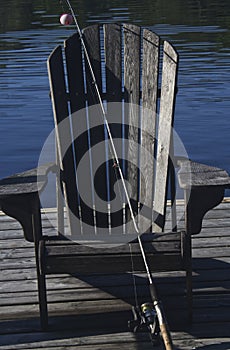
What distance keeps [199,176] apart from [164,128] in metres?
0.48

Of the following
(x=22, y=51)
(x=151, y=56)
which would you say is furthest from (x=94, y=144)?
(x=22, y=51)

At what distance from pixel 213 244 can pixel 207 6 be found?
25.3m

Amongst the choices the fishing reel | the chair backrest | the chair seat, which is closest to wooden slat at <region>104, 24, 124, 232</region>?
the chair backrest

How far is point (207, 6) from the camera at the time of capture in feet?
93.9

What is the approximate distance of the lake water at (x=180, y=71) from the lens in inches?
391

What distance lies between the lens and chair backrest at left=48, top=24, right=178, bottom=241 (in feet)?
13.3

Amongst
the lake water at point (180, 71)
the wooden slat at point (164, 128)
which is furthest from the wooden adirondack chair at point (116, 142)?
the lake water at point (180, 71)

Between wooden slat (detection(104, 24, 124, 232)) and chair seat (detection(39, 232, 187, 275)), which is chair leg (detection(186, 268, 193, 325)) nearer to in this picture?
chair seat (detection(39, 232, 187, 275))

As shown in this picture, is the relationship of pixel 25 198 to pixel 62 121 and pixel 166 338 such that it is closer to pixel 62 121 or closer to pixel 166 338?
pixel 62 121

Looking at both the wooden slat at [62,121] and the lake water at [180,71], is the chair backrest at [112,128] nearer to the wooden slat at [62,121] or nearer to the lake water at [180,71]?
the wooden slat at [62,121]

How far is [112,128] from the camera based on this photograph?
4.27 metres

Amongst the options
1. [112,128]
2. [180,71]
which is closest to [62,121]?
[112,128]

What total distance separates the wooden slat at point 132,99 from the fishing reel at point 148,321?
3.30 ft

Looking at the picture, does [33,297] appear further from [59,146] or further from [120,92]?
[120,92]
